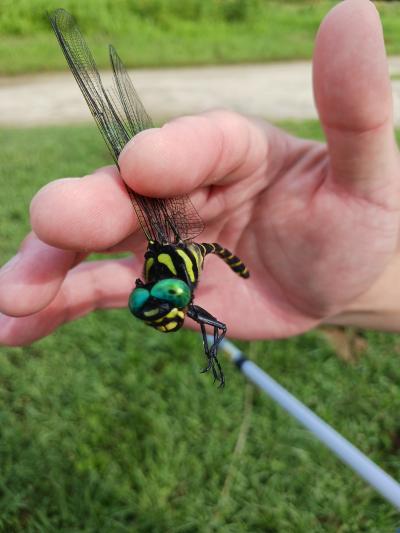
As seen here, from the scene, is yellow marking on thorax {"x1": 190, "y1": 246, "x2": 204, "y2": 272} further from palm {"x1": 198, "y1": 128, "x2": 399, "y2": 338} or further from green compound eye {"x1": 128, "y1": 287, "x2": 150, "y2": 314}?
palm {"x1": 198, "y1": 128, "x2": 399, "y2": 338}

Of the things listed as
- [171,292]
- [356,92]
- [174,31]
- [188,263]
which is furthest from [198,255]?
[174,31]

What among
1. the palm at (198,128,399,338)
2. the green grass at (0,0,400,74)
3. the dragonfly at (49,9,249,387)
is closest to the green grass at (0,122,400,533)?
the palm at (198,128,399,338)

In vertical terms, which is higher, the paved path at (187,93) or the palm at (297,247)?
the palm at (297,247)

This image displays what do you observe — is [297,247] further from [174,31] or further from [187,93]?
[174,31]

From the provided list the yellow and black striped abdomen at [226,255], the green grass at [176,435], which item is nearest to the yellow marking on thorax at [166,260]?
the yellow and black striped abdomen at [226,255]

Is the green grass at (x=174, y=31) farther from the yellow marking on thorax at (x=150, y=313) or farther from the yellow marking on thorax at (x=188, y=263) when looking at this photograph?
the yellow marking on thorax at (x=150, y=313)

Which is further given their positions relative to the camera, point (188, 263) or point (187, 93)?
point (187, 93)

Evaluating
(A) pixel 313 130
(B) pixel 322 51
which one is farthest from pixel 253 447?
(A) pixel 313 130
